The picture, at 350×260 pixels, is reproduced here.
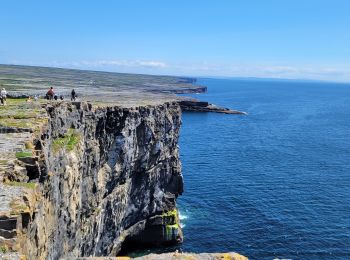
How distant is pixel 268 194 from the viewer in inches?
3034

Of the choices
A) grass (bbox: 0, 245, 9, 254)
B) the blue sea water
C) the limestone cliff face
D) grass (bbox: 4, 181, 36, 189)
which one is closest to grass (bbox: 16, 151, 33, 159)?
the limestone cliff face

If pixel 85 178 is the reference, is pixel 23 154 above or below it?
above

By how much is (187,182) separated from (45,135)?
5947 cm

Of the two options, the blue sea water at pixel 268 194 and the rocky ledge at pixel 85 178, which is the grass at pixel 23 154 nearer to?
the rocky ledge at pixel 85 178

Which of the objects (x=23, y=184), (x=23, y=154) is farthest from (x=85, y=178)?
(x=23, y=184)

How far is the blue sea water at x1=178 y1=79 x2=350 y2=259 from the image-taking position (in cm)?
5906

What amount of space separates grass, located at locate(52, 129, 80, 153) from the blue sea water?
30.4m

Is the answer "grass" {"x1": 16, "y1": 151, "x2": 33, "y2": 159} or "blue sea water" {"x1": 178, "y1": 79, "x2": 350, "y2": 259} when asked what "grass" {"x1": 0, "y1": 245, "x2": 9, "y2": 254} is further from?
"blue sea water" {"x1": 178, "y1": 79, "x2": 350, "y2": 259}

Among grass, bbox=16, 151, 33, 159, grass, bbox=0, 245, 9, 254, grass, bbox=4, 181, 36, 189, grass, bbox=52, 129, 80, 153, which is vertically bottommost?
grass, bbox=0, 245, 9, 254

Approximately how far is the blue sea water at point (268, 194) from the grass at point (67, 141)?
30.4 meters

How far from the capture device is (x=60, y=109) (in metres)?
33.1

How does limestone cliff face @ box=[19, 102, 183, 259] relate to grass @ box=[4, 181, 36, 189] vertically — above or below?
below

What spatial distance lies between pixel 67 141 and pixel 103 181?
12205 mm

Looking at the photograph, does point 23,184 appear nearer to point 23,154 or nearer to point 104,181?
point 23,154
